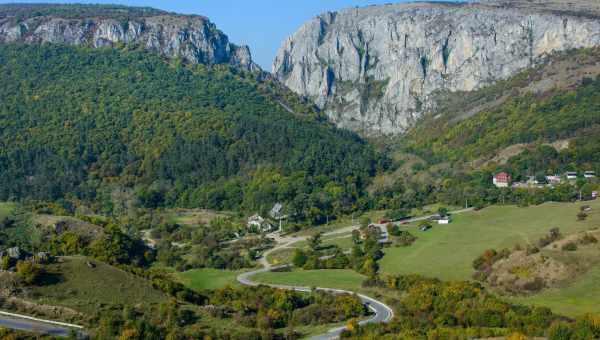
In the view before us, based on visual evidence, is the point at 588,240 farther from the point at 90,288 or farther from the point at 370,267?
the point at 90,288

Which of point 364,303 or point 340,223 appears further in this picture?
point 340,223

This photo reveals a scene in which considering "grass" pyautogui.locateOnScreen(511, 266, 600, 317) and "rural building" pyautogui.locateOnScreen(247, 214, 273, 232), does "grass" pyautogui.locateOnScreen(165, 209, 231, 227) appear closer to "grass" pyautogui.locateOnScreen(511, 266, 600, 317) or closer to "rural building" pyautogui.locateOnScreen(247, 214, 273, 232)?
"rural building" pyautogui.locateOnScreen(247, 214, 273, 232)

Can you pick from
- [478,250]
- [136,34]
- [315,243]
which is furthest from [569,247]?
[136,34]

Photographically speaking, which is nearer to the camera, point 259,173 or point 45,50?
point 259,173

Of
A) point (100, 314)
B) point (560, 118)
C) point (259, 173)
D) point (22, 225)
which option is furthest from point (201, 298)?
point (560, 118)

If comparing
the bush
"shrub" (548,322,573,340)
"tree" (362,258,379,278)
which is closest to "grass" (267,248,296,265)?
"tree" (362,258,379,278)

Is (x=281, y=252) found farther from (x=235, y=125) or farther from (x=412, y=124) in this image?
(x=412, y=124)
